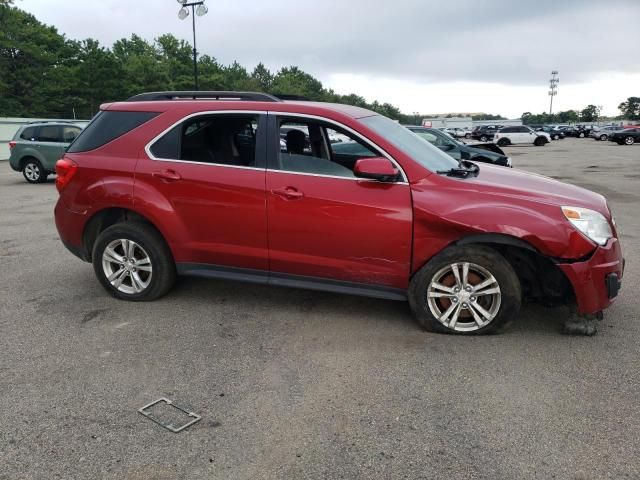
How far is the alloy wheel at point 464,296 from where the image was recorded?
156 inches

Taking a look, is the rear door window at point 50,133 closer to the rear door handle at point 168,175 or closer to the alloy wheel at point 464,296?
the rear door handle at point 168,175

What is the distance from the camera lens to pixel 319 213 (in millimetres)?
4125

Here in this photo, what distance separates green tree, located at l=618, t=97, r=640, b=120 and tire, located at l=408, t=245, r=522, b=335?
107338mm

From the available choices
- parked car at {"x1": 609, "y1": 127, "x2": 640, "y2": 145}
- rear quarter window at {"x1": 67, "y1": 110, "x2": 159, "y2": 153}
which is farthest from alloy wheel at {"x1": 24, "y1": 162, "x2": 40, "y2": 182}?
parked car at {"x1": 609, "y1": 127, "x2": 640, "y2": 145}

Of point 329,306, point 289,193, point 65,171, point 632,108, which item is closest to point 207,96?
point 289,193

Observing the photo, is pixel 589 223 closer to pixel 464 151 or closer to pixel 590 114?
pixel 464 151

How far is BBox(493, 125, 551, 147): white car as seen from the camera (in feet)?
134

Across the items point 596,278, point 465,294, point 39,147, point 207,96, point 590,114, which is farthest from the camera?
point 590,114

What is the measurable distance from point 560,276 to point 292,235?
209cm

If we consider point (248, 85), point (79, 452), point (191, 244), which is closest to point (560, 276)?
point (191, 244)

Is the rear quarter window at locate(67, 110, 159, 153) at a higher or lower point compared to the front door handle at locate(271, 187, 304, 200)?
higher

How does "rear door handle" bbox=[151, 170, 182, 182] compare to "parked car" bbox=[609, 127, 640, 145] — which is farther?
"parked car" bbox=[609, 127, 640, 145]

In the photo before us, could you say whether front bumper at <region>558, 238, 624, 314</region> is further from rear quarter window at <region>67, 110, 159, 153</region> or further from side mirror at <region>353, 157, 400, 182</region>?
rear quarter window at <region>67, 110, 159, 153</region>

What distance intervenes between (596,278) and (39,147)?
1487 centimetres
